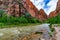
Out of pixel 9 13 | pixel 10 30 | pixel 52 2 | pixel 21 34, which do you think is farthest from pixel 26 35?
pixel 52 2

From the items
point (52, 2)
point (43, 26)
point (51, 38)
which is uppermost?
Answer: point (52, 2)

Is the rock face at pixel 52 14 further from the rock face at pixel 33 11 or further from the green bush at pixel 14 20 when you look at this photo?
the green bush at pixel 14 20

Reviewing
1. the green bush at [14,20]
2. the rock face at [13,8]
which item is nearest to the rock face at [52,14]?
the green bush at [14,20]

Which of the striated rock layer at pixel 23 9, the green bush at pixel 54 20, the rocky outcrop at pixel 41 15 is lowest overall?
the green bush at pixel 54 20

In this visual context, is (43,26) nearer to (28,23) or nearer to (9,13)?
(28,23)

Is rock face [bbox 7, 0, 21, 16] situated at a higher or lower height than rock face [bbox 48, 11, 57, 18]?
higher

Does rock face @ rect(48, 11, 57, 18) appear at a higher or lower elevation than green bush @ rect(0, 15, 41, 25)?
higher

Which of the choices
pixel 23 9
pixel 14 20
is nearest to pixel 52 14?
pixel 23 9

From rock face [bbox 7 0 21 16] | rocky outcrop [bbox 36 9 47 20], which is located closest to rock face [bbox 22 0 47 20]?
rocky outcrop [bbox 36 9 47 20]

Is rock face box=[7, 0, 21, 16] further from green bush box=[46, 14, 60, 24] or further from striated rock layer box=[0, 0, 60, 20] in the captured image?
green bush box=[46, 14, 60, 24]

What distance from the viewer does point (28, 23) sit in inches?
94.2

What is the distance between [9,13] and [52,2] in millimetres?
643

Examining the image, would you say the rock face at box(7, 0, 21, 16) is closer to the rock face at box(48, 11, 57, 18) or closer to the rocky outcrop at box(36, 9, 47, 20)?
the rocky outcrop at box(36, 9, 47, 20)

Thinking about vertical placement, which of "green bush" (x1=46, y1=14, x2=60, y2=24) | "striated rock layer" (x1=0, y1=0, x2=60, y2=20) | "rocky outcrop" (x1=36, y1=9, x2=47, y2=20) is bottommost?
"green bush" (x1=46, y1=14, x2=60, y2=24)
